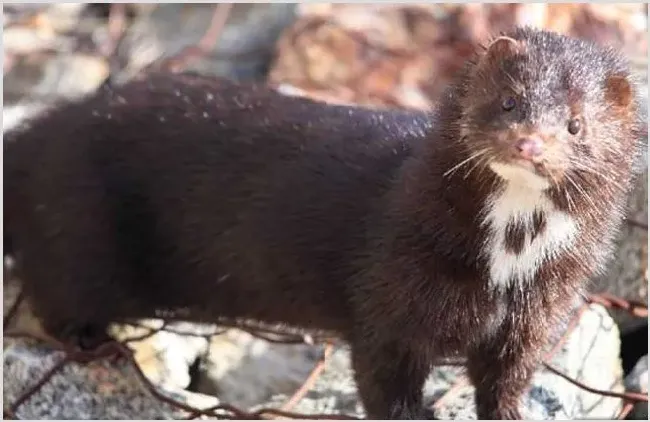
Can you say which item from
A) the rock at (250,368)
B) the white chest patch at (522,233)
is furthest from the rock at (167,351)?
the white chest patch at (522,233)

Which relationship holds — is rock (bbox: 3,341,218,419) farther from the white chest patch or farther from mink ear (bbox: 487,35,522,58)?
mink ear (bbox: 487,35,522,58)

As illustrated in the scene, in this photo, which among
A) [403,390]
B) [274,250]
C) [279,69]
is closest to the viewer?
[403,390]

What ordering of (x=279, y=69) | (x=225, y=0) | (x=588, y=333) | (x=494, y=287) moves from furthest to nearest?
(x=225, y=0) < (x=279, y=69) < (x=588, y=333) < (x=494, y=287)

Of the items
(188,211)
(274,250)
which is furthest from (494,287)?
(188,211)

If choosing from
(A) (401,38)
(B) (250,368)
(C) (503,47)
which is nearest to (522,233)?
(C) (503,47)

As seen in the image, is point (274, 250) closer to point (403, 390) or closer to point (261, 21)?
point (403, 390)

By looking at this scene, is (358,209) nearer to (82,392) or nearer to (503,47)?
(503,47)

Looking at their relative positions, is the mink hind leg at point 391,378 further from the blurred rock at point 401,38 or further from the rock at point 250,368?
the blurred rock at point 401,38
